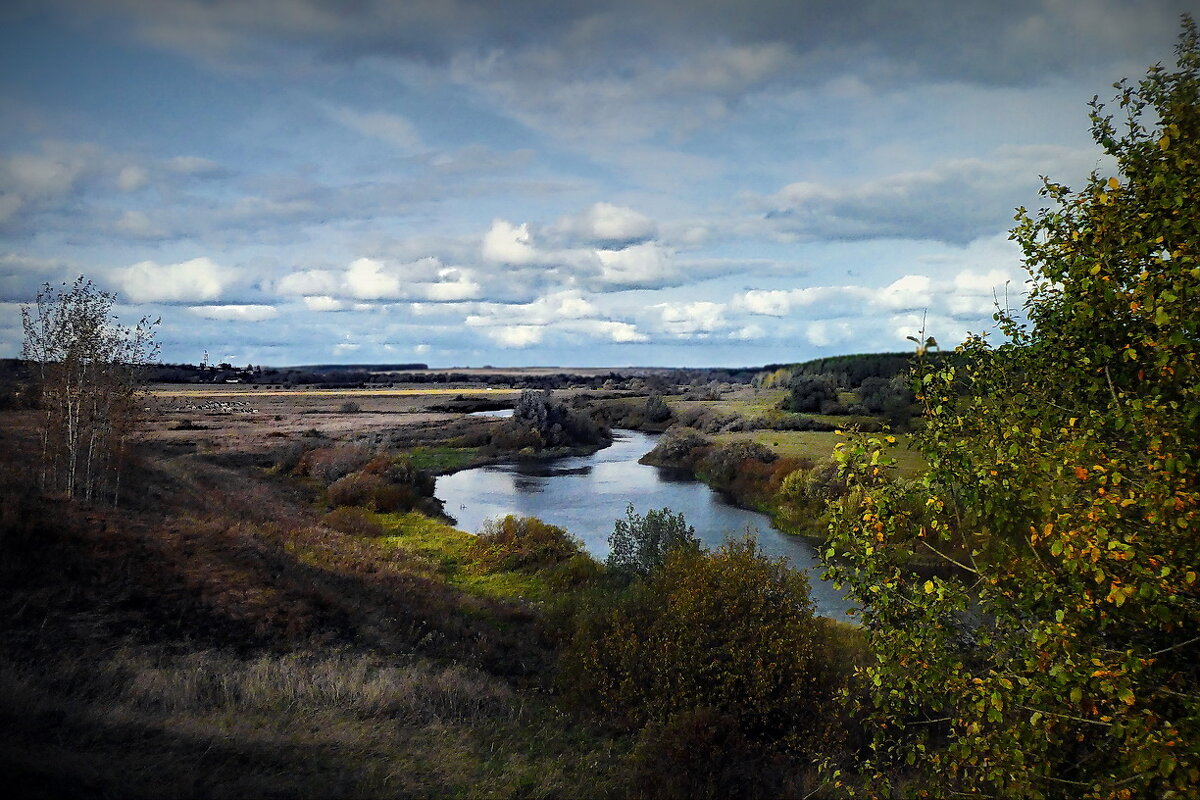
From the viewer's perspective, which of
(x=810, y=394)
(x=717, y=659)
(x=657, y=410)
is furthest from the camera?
Answer: (x=657, y=410)

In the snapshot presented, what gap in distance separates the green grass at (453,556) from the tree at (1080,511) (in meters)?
20.5

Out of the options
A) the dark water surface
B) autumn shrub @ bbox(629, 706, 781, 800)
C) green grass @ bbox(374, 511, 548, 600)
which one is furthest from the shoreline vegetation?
the dark water surface

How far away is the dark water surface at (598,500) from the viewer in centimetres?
3769

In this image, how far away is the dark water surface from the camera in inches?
1484

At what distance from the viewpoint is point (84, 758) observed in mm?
8656

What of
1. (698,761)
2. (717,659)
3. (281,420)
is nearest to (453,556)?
(717,659)

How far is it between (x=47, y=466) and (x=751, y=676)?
25963 mm

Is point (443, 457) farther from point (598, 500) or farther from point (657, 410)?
point (657, 410)

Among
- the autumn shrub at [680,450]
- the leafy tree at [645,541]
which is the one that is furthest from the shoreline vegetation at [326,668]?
the autumn shrub at [680,450]

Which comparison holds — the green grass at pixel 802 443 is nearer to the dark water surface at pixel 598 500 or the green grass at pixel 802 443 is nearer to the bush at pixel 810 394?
the bush at pixel 810 394

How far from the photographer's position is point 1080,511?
6.97m

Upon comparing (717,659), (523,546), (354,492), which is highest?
(717,659)

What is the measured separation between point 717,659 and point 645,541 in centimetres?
1181

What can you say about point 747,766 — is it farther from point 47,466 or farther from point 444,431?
point 444,431
